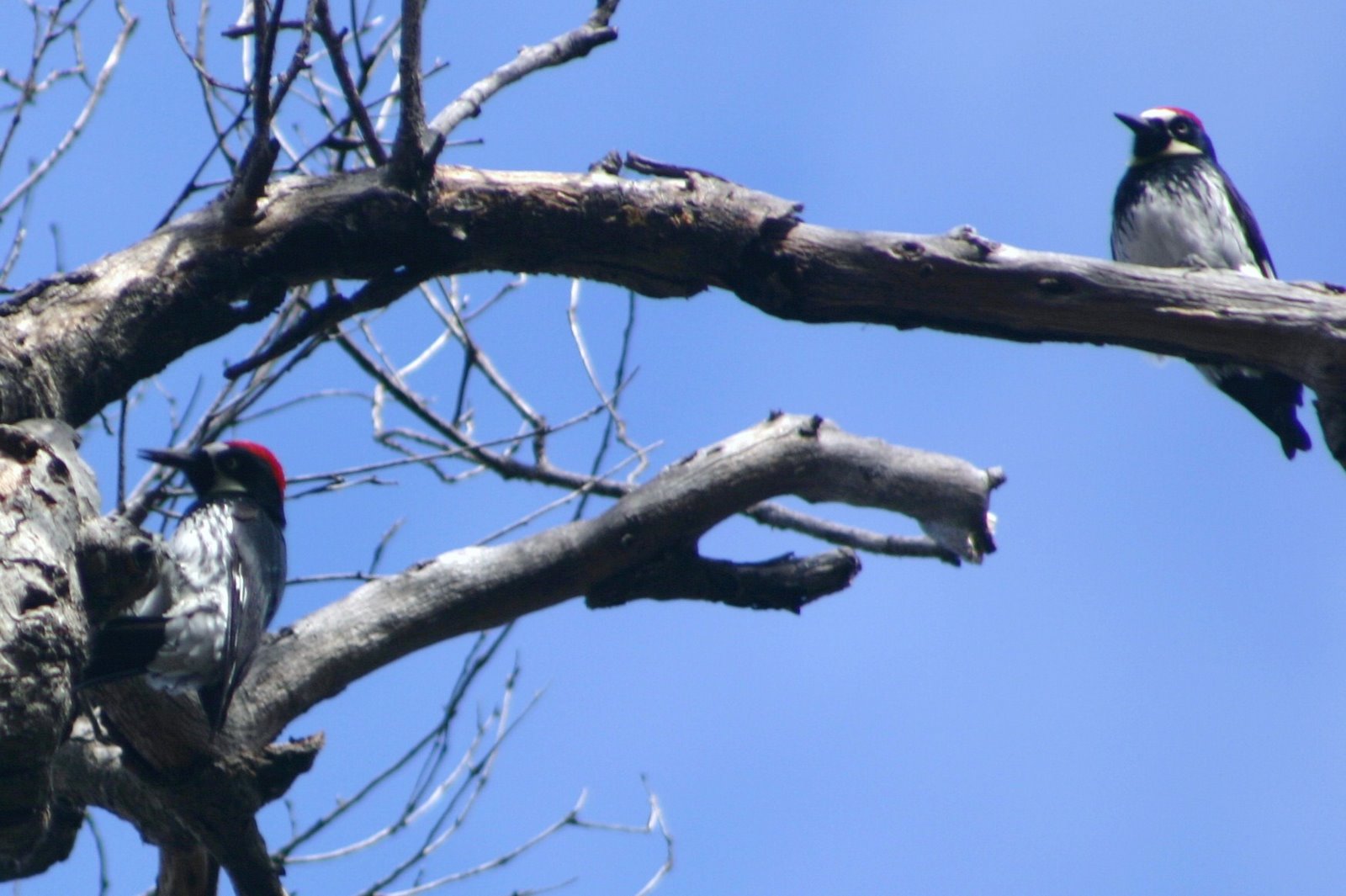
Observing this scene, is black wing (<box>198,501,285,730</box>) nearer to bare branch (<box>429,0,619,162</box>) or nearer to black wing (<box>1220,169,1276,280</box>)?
bare branch (<box>429,0,619,162</box>)

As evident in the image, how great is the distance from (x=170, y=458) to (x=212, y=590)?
0.65 metres

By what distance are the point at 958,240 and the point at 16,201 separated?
342cm

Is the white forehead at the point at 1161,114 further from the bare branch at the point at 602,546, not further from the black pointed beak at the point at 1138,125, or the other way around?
the bare branch at the point at 602,546

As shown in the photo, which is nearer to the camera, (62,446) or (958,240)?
(62,446)

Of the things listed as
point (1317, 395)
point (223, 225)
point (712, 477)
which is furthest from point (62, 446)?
point (1317, 395)

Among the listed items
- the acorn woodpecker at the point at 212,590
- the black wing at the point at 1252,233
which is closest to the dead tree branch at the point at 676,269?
the acorn woodpecker at the point at 212,590

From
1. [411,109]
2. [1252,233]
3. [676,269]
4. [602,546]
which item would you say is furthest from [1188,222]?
[411,109]

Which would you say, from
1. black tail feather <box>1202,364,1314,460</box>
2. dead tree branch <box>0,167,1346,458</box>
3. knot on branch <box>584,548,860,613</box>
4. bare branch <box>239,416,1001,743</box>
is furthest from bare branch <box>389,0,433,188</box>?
black tail feather <box>1202,364,1314,460</box>

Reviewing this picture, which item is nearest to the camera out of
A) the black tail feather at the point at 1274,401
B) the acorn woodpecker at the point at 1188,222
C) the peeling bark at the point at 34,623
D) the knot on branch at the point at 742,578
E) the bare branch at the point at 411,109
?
the peeling bark at the point at 34,623

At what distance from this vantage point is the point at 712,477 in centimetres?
358

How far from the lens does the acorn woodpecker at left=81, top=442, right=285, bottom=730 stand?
3.13 m

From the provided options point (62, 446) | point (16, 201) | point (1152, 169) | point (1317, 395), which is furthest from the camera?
point (1152, 169)

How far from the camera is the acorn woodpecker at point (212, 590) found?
10.3 feet

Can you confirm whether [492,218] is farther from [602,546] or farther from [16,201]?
[16,201]
